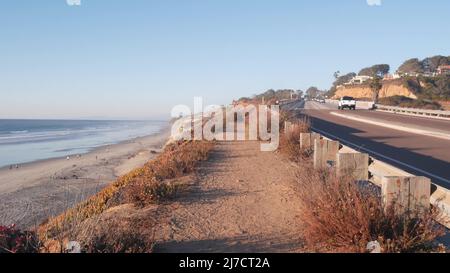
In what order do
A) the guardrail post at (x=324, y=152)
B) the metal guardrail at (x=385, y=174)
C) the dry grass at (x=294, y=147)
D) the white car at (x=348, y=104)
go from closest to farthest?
the metal guardrail at (x=385, y=174) → the guardrail post at (x=324, y=152) → the dry grass at (x=294, y=147) → the white car at (x=348, y=104)

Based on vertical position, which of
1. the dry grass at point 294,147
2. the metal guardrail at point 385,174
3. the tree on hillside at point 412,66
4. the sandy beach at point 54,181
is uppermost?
the tree on hillside at point 412,66

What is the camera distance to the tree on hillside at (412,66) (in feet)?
543

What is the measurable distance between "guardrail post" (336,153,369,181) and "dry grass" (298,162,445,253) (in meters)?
1.70

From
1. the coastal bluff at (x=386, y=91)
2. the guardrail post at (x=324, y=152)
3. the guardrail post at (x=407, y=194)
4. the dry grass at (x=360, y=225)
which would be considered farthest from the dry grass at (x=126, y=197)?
the coastal bluff at (x=386, y=91)

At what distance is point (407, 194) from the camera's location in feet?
20.7

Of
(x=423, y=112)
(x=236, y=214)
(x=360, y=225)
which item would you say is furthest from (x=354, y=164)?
(x=423, y=112)

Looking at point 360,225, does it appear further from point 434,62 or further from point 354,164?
point 434,62

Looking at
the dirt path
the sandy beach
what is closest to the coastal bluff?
the sandy beach

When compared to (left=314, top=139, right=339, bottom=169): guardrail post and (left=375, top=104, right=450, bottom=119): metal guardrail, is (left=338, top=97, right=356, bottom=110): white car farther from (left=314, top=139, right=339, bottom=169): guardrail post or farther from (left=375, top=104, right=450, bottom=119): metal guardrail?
(left=314, top=139, right=339, bottom=169): guardrail post

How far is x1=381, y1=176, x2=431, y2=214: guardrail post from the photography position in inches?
247

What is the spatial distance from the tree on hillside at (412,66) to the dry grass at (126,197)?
530 ft

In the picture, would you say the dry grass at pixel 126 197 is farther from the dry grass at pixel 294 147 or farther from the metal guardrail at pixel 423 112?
the metal guardrail at pixel 423 112

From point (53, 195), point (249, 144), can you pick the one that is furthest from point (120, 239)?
point (249, 144)

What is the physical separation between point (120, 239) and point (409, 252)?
11.3 feet
